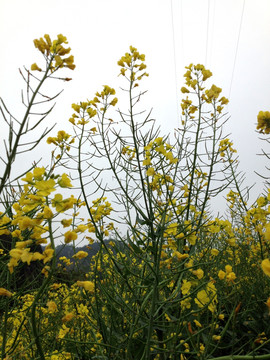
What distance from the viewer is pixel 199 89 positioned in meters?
2.32

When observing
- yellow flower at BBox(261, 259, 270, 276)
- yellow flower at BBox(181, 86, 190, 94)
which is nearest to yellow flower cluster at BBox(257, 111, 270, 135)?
yellow flower at BBox(261, 259, 270, 276)

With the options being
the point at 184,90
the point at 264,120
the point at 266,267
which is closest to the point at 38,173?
the point at 266,267

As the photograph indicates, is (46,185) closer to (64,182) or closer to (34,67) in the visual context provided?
(64,182)

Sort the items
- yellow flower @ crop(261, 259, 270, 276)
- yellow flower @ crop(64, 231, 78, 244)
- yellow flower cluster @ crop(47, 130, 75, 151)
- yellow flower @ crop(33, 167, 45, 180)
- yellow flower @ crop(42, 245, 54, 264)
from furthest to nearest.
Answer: yellow flower cluster @ crop(47, 130, 75, 151) → yellow flower @ crop(33, 167, 45, 180) → yellow flower @ crop(64, 231, 78, 244) → yellow flower @ crop(42, 245, 54, 264) → yellow flower @ crop(261, 259, 270, 276)

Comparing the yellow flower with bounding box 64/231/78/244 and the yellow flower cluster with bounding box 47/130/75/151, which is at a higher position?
the yellow flower cluster with bounding box 47/130/75/151

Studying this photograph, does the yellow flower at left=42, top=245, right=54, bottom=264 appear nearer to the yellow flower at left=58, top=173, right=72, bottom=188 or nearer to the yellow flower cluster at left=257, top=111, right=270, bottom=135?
the yellow flower at left=58, top=173, right=72, bottom=188

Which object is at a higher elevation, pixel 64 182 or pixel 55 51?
pixel 55 51

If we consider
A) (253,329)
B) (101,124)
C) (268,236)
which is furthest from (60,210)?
(253,329)

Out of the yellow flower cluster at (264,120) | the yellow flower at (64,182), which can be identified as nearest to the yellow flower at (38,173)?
the yellow flower at (64,182)

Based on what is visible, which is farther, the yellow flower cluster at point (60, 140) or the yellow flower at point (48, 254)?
the yellow flower cluster at point (60, 140)

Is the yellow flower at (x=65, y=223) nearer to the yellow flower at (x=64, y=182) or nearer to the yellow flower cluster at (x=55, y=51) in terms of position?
the yellow flower at (x=64, y=182)

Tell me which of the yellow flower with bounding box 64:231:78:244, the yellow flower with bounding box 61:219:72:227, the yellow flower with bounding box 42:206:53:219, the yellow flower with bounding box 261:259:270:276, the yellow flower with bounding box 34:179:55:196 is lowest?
the yellow flower with bounding box 261:259:270:276

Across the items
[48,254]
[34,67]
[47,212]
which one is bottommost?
[48,254]

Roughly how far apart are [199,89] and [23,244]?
2005mm
